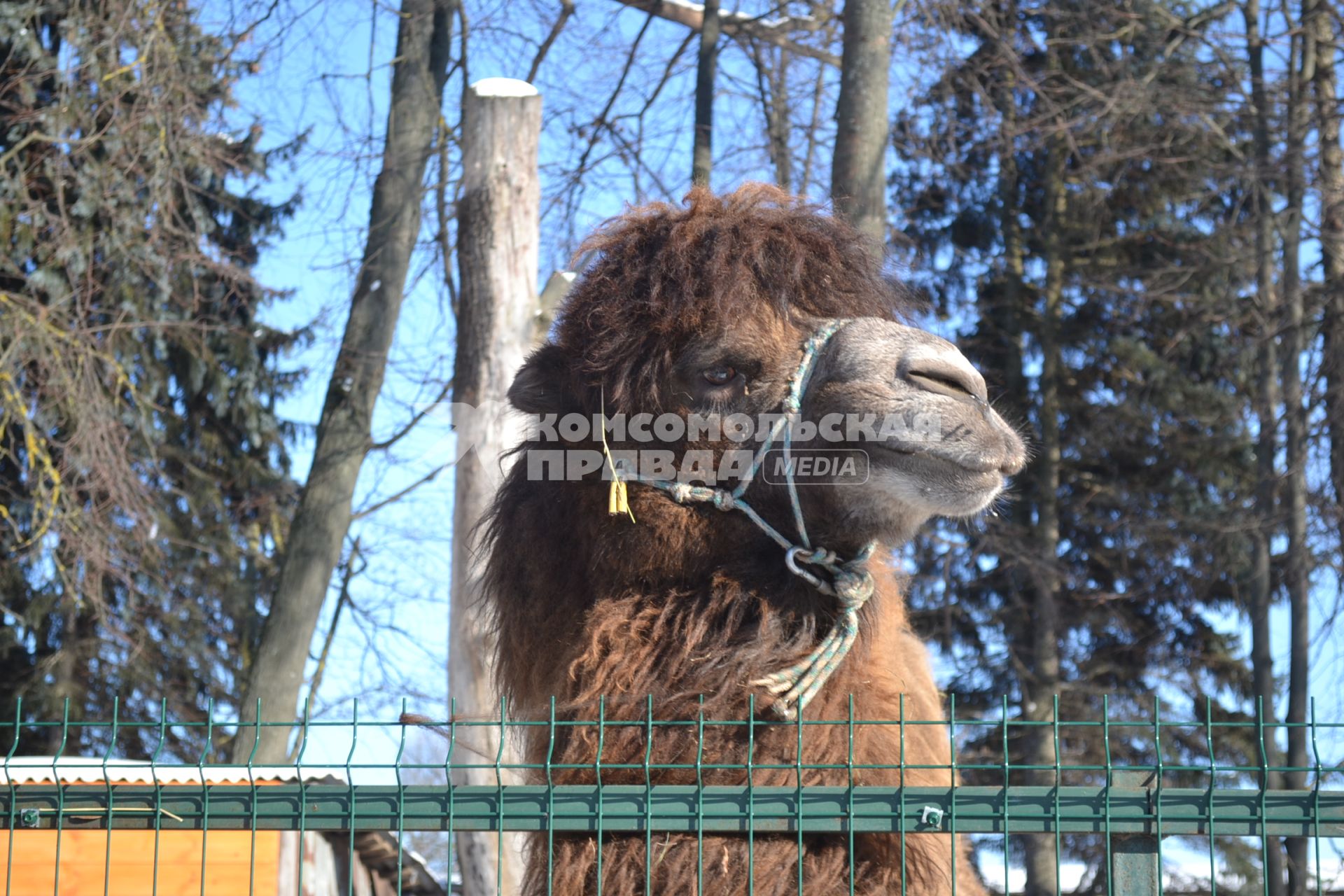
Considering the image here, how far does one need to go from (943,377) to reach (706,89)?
8.40 metres

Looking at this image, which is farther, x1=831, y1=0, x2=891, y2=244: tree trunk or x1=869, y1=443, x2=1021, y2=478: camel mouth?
x1=831, y1=0, x2=891, y2=244: tree trunk

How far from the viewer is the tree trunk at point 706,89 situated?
35.5 feet

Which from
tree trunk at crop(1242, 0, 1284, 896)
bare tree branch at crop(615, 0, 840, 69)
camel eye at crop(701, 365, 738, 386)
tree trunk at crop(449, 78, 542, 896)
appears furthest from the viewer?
bare tree branch at crop(615, 0, 840, 69)

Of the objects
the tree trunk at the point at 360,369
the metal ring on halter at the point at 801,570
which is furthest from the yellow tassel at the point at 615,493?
the tree trunk at the point at 360,369

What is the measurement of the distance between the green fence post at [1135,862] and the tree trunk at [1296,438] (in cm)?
809

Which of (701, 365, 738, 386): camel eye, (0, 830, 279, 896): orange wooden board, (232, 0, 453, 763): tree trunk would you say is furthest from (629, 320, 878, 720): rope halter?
(232, 0, 453, 763): tree trunk

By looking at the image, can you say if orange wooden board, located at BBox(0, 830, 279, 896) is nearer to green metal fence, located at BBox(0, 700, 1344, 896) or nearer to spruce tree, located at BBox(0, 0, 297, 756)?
spruce tree, located at BBox(0, 0, 297, 756)

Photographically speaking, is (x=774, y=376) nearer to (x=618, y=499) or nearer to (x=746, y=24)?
(x=618, y=499)

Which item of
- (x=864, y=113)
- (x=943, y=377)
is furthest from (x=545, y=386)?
(x=864, y=113)

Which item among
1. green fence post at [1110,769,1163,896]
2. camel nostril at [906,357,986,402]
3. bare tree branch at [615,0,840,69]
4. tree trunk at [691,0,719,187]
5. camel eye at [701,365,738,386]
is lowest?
green fence post at [1110,769,1163,896]

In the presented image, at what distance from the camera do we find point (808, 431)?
3.21 meters

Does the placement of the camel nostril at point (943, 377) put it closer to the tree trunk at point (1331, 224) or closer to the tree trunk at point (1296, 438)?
the tree trunk at point (1296, 438)

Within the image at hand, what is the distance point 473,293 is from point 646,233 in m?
4.41

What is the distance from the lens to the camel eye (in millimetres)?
3326
